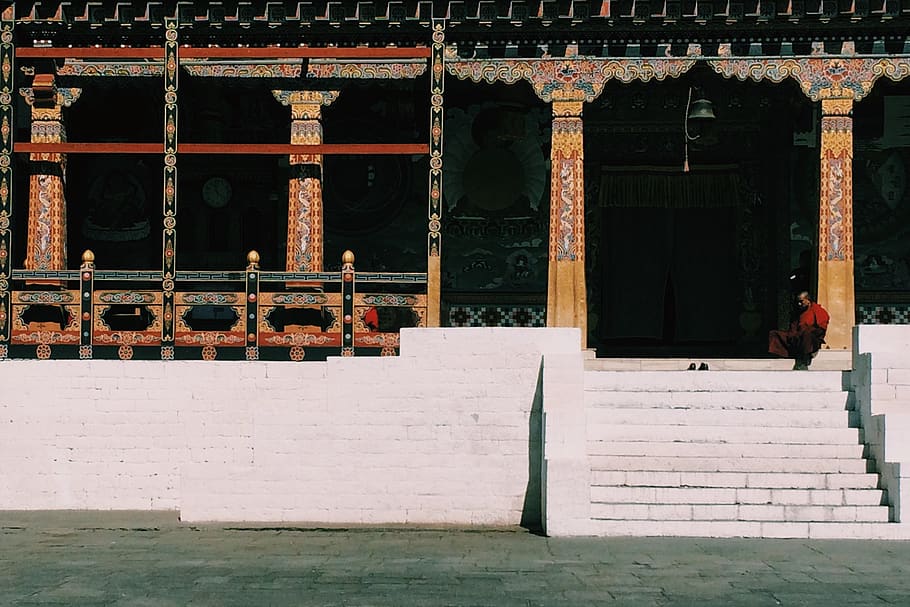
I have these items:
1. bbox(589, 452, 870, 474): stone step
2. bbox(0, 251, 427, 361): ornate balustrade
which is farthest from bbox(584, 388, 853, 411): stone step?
bbox(0, 251, 427, 361): ornate balustrade

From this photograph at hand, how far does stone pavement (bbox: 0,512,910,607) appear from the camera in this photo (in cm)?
898

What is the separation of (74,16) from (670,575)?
39.6ft

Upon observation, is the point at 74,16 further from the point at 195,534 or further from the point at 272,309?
the point at 195,534

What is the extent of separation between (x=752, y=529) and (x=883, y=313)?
9.23 meters

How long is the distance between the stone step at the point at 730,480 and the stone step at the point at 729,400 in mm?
1215

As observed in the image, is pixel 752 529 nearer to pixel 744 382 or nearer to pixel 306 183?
pixel 744 382

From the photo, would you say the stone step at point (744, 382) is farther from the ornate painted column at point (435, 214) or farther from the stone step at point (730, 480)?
the ornate painted column at point (435, 214)

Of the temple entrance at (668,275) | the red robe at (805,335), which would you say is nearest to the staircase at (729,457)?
the red robe at (805,335)

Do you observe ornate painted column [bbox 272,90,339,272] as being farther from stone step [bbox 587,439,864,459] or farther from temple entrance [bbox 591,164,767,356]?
stone step [bbox 587,439,864,459]

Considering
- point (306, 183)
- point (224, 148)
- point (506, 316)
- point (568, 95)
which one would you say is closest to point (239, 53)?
point (224, 148)

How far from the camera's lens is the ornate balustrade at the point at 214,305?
664 inches

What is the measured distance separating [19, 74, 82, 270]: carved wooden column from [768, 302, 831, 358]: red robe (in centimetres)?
969

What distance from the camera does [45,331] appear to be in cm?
1695

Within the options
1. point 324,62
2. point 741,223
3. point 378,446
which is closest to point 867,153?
point 741,223
